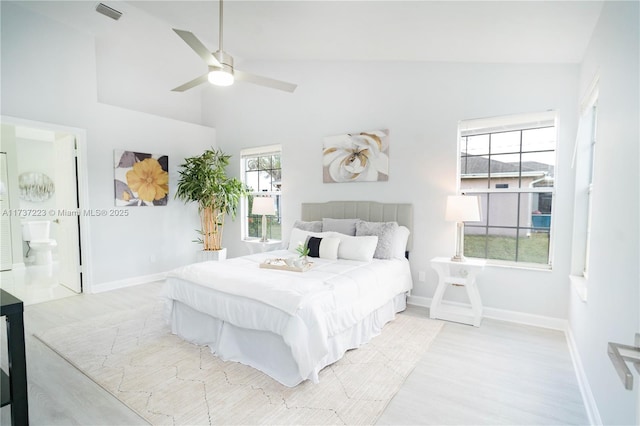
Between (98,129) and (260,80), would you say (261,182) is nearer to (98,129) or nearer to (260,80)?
(98,129)

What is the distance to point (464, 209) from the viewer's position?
338 cm

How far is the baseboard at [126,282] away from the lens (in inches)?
179

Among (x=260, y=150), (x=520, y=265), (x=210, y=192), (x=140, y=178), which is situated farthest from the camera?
(x=260, y=150)

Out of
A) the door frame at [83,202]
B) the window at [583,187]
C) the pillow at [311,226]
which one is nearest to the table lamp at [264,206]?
the pillow at [311,226]

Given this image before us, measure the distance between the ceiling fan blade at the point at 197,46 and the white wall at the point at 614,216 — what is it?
2.55 m

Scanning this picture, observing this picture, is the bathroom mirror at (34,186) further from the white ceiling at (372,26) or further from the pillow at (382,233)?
the pillow at (382,233)

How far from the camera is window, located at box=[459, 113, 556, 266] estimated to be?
11.1 ft

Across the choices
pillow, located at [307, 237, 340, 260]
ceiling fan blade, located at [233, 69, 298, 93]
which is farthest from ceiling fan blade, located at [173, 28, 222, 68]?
pillow, located at [307, 237, 340, 260]

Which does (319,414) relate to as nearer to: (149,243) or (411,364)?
(411,364)

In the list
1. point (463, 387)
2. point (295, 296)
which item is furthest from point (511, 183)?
point (295, 296)

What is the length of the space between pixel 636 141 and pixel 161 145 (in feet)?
18.2

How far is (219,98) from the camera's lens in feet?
19.5

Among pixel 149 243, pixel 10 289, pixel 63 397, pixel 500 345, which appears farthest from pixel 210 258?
pixel 500 345

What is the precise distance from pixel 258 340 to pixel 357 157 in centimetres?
277
